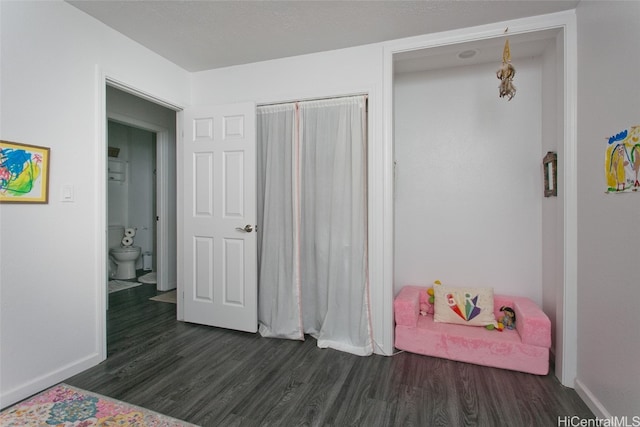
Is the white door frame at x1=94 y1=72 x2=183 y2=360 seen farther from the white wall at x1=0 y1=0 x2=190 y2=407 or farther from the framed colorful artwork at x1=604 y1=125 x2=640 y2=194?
the framed colorful artwork at x1=604 y1=125 x2=640 y2=194

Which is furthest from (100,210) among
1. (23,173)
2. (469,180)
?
(469,180)

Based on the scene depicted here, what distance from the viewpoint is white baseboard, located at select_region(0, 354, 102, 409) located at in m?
1.78

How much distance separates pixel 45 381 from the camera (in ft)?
6.42

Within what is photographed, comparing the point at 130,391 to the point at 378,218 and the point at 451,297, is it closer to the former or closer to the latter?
the point at 378,218

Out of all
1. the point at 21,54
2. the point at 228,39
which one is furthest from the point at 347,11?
the point at 21,54

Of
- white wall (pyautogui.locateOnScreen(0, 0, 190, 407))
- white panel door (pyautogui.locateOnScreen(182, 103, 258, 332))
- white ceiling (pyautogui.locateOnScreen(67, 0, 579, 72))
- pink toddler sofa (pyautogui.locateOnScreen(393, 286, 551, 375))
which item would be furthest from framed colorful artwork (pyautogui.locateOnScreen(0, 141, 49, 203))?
pink toddler sofa (pyautogui.locateOnScreen(393, 286, 551, 375))

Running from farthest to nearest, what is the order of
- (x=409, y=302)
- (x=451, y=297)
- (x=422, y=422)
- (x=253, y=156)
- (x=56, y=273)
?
(x=253, y=156)
(x=451, y=297)
(x=409, y=302)
(x=56, y=273)
(x=422, y=422)

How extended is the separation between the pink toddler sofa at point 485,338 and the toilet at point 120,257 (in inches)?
167

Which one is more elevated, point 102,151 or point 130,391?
A: point 102,151

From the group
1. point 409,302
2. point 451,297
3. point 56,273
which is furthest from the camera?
point 451,297

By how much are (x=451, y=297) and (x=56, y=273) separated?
2.96 meters

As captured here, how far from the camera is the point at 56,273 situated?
6.68 ft

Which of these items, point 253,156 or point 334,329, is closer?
A: point 334,329

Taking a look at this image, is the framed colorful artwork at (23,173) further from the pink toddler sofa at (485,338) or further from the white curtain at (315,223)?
the pink toddler sofa at (485,338)
